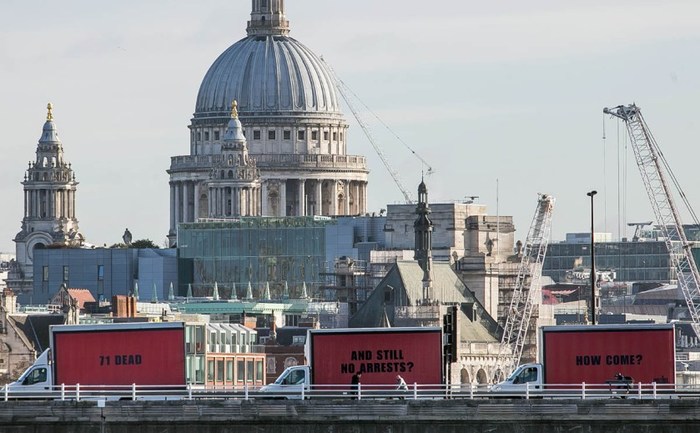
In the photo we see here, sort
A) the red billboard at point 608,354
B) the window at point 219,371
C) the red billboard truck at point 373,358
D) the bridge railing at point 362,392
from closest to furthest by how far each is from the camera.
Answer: the bridge railing at point 362,392 → the red billboard at point 608,354 → the red billboard truck at point 373,358 → the window at point 219,371

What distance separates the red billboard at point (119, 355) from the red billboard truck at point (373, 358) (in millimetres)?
3786

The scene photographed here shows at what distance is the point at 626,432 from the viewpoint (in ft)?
327

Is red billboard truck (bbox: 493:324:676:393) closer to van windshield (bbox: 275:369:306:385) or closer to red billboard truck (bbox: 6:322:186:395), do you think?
van windshield (bbox: 275:369:306:385)

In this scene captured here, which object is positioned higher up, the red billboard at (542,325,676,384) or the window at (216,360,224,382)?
the red billboard at (542,325,676,384)

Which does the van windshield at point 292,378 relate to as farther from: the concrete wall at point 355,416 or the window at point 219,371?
the window at point 219,371

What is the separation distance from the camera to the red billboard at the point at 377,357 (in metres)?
112

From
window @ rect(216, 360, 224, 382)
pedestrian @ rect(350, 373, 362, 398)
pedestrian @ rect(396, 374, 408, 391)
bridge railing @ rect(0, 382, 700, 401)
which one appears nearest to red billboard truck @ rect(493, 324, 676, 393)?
bridge railing @ rect(0, 382, 700, 401)

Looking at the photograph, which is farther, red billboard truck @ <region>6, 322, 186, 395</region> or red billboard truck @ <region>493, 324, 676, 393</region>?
red billboard truck @ <region>6, 322, 186, 395</region>

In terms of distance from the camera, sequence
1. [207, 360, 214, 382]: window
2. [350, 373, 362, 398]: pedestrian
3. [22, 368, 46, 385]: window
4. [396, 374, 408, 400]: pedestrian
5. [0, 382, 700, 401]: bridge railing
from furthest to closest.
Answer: [207, 360, 214, 382]: window
[22, 368, 46, 385]: window
[350, 373, 362, 398]: pedestrian
[396, 374, 408, 400]: pedestrian
[0, 382, 700, 401]: bridge railing

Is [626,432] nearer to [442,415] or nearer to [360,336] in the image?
[442,415]

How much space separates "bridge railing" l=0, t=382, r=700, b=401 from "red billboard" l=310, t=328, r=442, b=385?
1.63 ft

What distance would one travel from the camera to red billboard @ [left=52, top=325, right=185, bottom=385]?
370 feet

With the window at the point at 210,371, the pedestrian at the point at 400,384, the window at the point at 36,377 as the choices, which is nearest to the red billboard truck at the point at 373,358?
the pedestrian at the point at 400,384

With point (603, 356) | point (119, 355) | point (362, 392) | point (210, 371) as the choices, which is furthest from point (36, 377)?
point (210, 371)
